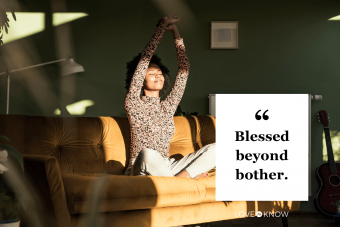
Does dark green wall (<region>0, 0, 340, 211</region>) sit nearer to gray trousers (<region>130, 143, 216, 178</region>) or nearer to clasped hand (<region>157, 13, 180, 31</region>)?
clasped hand (<region>157, 13, 180, 31</region>)

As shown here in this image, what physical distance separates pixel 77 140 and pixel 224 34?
1959 millimetres

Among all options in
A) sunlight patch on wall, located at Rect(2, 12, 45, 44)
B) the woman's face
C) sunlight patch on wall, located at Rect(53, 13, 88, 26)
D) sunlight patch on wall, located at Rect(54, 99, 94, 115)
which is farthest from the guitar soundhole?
sunlight patch on wall, located at Rect(2, 12, 45, 44)

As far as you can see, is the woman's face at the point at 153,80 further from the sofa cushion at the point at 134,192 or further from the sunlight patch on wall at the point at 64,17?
the sunlight patch on wall at the point at 64,17

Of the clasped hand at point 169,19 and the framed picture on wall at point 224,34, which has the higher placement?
the framed picture on wall at point 224,34

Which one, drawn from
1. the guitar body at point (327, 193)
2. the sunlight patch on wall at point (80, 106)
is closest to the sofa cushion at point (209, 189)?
the guitar body at point (327, 193)

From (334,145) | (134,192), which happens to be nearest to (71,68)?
(134,192)

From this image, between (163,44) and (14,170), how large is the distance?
2639mm

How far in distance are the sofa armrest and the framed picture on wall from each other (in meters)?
2.33

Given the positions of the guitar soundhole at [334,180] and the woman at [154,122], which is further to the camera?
the guitar soundhole at [334,180]

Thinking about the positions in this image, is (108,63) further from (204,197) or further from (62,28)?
(204,197)

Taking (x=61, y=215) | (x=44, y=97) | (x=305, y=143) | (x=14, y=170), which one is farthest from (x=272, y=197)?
(x=44, y=97)

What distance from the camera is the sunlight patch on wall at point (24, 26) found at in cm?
315

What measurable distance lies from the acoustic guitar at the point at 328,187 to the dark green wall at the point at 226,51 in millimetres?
758

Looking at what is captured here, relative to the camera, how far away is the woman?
5.55ft
